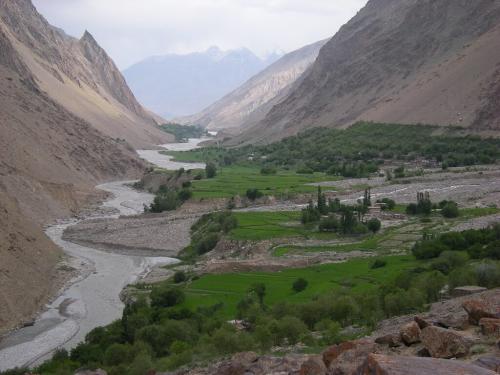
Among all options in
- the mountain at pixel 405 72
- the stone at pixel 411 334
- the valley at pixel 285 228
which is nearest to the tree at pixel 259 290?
Answer: the valley at pixel 285 228

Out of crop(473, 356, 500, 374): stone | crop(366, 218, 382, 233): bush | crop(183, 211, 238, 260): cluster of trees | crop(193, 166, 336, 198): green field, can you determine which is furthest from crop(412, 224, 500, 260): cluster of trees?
crop(193, 166, 336, 198): green field

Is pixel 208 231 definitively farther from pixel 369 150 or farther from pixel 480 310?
pixel 369 150

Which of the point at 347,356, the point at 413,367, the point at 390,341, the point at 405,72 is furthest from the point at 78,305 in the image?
the point at 405,72

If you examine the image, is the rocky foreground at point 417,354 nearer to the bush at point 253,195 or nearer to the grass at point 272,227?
the grass at point 272,227

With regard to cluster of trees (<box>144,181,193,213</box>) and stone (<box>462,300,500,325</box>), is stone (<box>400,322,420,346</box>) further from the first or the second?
cluster of trees (<box>144,181,193,213</box>)

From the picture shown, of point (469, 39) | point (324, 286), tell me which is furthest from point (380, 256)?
point (469, 39)

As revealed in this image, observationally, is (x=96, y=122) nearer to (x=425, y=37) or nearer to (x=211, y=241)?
(x=425, y=37)

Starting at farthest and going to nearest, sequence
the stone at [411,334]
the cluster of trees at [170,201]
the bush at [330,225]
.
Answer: the cluster of trees at [170,201], the bush at [330,225], the stone at [411,334]
